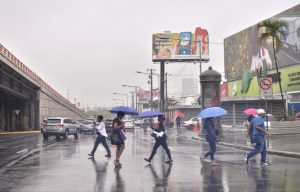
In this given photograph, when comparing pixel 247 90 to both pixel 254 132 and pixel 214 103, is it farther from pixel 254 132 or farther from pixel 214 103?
pixel 254 132

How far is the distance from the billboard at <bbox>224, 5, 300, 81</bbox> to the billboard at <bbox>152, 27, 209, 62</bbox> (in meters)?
16.8

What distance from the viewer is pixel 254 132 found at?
16031mm

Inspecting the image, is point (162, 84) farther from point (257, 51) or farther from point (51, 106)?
point (257, 51)

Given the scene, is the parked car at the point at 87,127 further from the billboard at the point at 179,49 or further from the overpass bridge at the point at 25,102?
the billboard at the point at 179,49

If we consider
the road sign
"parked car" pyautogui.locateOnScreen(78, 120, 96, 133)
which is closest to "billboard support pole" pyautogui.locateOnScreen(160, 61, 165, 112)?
"parked car" pyautogui.locateOnScreen(78, 120, 96, 133)

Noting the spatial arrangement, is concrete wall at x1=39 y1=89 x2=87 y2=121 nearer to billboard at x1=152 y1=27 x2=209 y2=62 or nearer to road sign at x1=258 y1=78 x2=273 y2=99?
billboard at x1=152 y1=27 x2=209 y2=62

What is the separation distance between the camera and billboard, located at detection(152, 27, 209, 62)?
92938mm

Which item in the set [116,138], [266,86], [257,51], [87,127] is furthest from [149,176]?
[257,51]

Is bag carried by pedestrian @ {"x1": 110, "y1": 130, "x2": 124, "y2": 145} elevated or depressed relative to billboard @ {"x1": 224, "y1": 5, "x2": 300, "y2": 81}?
depressed

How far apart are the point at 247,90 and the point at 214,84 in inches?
1350

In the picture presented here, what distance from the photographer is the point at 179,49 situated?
93500 millimetres

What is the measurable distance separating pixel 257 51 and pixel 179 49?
29576mm

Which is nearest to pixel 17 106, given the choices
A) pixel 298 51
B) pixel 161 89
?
pixel 161 89

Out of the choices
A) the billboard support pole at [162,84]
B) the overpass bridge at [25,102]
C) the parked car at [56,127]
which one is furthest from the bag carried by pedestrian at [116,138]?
the billboard support pole at [162,84]
